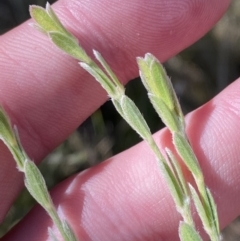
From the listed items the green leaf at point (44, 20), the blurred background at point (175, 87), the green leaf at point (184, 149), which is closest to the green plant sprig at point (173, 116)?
the green leaf at point (184, 149)

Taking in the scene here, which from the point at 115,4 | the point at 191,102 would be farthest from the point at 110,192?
the point at 191,102

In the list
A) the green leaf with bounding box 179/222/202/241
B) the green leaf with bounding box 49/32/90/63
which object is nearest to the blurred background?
the green leaf with bounding box 49/32/90/63

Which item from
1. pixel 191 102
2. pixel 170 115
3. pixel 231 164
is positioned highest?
pixel 170 115

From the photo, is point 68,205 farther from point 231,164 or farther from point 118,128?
point 118,128

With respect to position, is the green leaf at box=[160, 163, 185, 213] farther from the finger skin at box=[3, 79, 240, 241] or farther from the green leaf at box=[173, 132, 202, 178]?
the finger skin at box=[3, 79, 240, 241]

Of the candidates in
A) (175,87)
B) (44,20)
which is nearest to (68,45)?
(44,20)

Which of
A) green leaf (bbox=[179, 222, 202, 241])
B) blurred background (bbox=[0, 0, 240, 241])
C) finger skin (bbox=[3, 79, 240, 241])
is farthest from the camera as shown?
blurred background (bbox=[0, 0, 240, 241])
